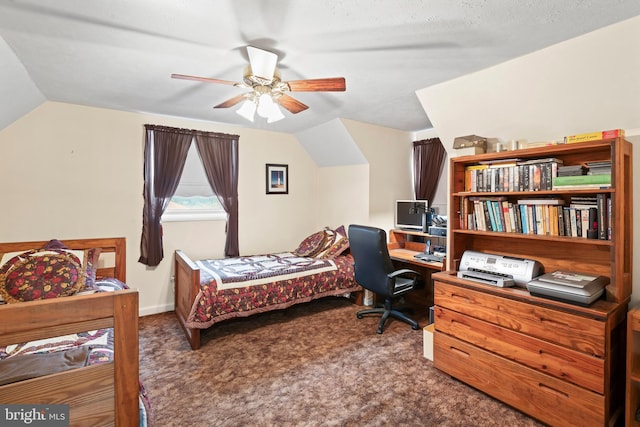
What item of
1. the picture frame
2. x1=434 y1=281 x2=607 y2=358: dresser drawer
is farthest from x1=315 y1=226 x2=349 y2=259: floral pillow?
x1=434 y1=281 x2=607 y2=358: dresser drawer

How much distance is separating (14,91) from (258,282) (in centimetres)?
255

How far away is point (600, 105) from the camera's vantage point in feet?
6.37

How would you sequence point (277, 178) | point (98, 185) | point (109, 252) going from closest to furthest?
point (109, 252) → point (98, 185) → point (277, 178)

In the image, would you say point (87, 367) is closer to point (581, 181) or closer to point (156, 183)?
point (581, 181)

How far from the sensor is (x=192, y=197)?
3986 mm

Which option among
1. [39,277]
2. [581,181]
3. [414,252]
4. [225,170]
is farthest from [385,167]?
[39,277]

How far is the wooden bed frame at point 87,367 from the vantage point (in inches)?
41.2

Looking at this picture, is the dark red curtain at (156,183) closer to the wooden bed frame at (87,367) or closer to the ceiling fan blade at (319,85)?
the ceiling fan blade at (319,85)

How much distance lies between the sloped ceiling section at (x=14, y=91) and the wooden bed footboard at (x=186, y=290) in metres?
1.91

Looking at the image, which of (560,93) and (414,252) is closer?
(560,93)

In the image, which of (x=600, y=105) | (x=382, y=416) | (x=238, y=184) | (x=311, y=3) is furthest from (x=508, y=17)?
(x=238, y=184)

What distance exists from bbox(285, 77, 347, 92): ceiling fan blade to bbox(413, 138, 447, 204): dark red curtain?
8.08 feet

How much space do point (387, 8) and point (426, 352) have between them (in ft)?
8.14

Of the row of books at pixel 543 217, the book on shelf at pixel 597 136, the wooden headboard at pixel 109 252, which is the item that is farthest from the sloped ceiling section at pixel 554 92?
the wooden headboard at pixel 109 252
